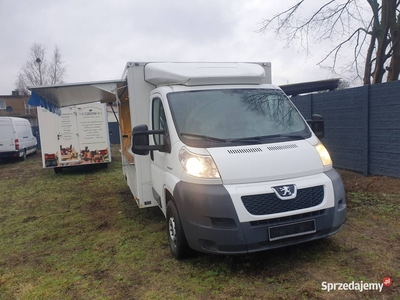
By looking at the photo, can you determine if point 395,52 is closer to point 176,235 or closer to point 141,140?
point 141,140

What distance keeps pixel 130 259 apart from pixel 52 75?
40.1m

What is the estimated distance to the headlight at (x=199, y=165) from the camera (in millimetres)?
3307

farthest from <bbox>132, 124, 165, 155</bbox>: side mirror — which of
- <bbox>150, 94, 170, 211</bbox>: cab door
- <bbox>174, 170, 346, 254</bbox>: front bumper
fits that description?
<bbox>174, 170, 346, 254</bbox>: front bumper

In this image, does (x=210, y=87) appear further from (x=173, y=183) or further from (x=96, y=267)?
(x=96, y=267)

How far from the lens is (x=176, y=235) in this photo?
3719 mm

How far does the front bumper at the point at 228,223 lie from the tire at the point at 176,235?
0.75 feet

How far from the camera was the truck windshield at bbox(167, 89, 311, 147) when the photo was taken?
371 cm

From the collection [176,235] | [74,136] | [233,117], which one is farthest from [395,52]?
[74,136]

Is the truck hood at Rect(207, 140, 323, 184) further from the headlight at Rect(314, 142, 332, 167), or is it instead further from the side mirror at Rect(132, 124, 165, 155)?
the side mirror at Rect(132, 124, 165, 155)

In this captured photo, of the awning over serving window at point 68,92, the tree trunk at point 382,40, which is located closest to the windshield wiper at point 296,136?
the awning over serving window at point 68,92

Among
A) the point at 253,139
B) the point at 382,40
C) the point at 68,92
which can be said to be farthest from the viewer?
the point at 382,40

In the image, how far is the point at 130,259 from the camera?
4059 mm

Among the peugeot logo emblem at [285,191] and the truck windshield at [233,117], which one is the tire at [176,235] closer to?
the truck windshield at [233,117]

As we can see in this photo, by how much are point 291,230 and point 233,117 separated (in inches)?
60.6
